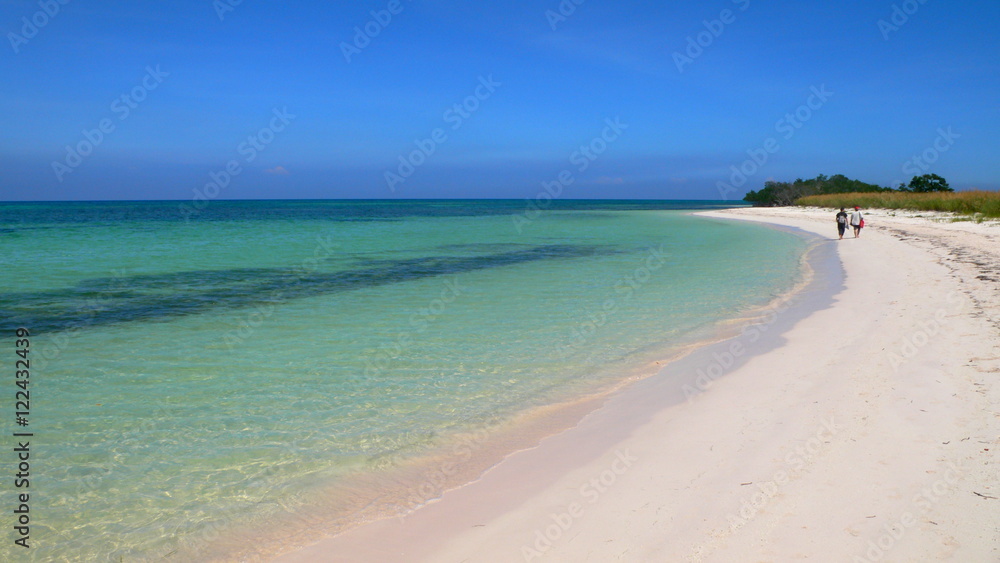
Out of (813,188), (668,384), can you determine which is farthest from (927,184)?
(668,384)

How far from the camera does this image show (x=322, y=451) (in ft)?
17.1

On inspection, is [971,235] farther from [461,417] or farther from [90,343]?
[90,343]

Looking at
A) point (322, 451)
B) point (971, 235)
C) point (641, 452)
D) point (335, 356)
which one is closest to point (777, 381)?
point (641, 452)

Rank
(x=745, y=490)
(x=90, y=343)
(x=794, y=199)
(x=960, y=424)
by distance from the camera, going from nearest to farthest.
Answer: (x=745, y=490), (x=960, y=424), (x=90, y=343), (x=794, y=199)

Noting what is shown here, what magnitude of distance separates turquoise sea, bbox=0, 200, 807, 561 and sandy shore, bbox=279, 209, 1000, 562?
0.83m

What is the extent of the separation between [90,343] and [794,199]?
100470 mm

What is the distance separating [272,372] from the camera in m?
7.62

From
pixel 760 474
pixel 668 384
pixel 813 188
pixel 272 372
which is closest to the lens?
pixel 760 474

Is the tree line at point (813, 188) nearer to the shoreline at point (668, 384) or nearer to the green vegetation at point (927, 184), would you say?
the green vegetation at point (927, 184)

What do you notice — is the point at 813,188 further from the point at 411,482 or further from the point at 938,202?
the point at 411,482

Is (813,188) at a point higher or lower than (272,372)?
higher

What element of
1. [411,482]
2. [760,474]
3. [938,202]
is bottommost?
[411,482]

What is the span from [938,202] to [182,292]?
1795 inches

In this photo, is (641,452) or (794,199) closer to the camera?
(641,452)
